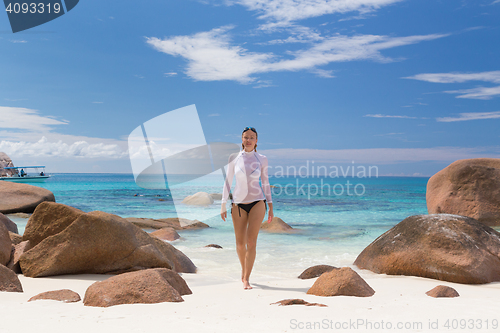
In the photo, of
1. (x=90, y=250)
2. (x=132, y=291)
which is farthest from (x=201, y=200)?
(x=132, y=291)

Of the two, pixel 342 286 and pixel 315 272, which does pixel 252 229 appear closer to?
pixel 342 286

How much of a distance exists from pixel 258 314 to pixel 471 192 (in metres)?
12.6

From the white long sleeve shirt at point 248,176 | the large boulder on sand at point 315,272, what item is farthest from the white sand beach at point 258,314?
the large boulder on sand at point 315,272

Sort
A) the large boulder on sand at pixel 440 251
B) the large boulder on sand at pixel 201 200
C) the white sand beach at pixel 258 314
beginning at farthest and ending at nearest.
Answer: the large boulder on sand at pixel 201 200 → the large boulder on sand at pixel 440 251 → the white sand beach at pixel 258 314


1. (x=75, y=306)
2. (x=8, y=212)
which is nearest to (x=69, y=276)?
(x=75, y=306)

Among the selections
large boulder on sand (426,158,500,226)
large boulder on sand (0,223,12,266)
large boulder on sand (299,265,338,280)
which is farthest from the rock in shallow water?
large boulder on sand (426,158,500,226)

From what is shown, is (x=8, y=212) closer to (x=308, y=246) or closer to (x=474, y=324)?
(x=308, y=246)

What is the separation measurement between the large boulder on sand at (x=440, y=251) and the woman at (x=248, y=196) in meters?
2.29

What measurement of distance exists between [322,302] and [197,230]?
878 cm

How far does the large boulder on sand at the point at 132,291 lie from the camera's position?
2.86 meters

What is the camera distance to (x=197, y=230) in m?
11.5

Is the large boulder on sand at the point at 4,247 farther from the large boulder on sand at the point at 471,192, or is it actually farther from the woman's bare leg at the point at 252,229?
the large boulder on sand at the point at 471,192

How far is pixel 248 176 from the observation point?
4.31 meters

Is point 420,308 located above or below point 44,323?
below
